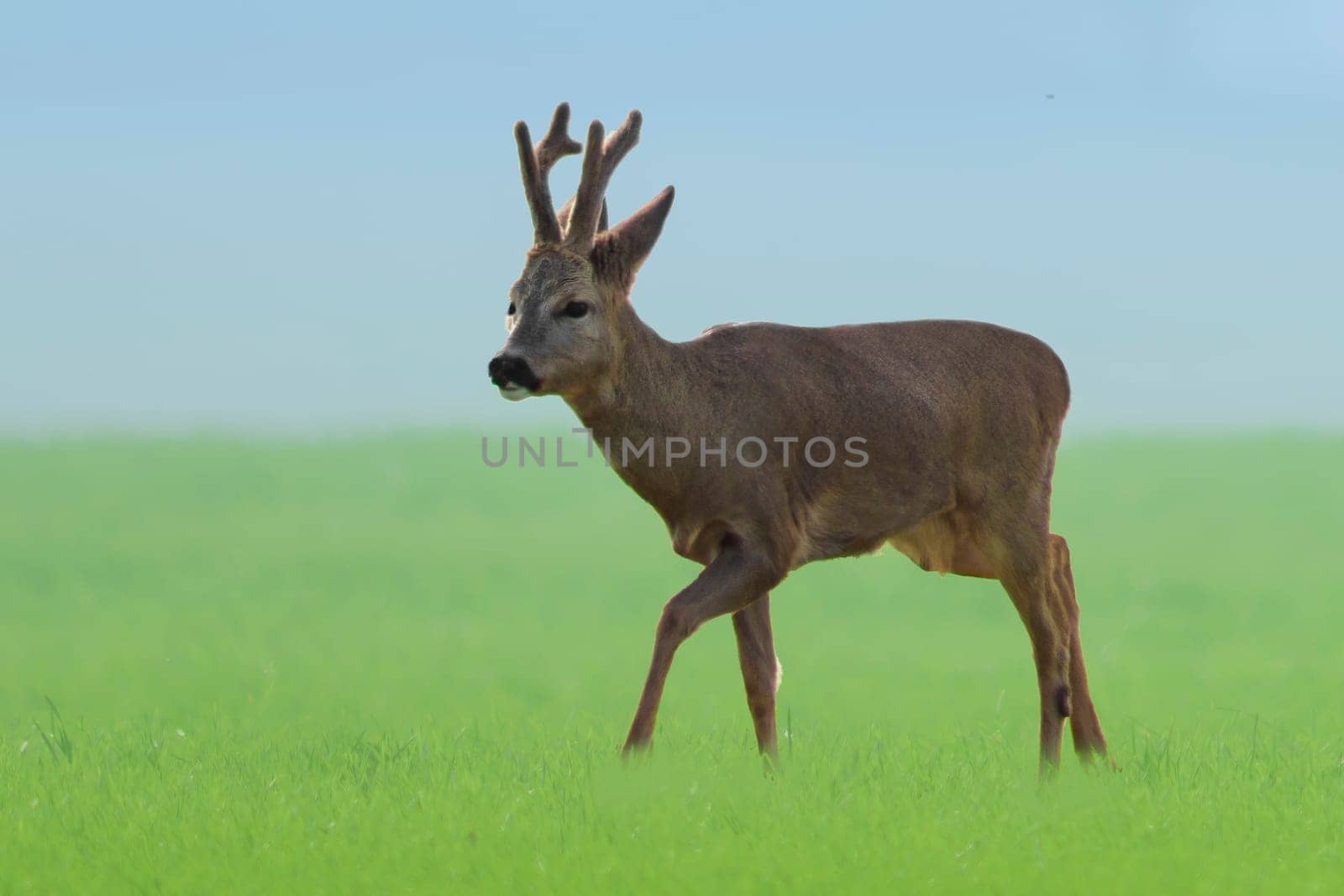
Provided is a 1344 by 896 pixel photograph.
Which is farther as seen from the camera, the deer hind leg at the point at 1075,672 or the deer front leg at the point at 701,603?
Result: the deer hind leg at the point at 1075,672

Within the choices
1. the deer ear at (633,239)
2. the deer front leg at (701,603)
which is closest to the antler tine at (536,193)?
the deer ear at (633,239)

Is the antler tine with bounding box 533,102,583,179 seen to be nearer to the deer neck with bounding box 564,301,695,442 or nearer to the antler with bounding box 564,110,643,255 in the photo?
the antler with bounding box 564,110,643,255

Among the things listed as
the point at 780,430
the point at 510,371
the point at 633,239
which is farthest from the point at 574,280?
the point at 780,430

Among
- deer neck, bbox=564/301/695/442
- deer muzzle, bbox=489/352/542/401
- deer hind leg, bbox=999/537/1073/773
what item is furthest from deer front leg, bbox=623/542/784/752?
deer hind leg, bbox=999/537/1073/773

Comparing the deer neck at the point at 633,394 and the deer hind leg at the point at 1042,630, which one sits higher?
the deer neck at the point at 633,394

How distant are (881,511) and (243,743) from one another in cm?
376

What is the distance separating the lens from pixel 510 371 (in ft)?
23.4

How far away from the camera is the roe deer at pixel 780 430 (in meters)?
7.43

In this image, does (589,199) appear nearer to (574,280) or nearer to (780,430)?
(574,280)

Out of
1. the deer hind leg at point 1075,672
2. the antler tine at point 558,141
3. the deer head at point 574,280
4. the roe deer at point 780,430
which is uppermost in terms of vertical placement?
the antler tine at point 558,141

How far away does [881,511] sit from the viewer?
8070 millimetres

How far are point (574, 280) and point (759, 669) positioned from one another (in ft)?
7.41

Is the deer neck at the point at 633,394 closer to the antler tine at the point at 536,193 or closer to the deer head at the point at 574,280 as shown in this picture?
the deer head at the point at 574,280

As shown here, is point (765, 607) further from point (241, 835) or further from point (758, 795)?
point (241, 835)
